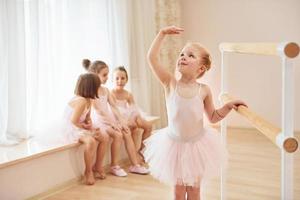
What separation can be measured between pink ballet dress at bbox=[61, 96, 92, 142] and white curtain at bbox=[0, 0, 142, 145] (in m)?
0.29

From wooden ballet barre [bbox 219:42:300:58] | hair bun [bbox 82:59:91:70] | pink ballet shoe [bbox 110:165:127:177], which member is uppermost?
wooden ballet barre [bbox 219:42:300:58]

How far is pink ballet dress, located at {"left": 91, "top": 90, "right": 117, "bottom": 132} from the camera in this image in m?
3.36

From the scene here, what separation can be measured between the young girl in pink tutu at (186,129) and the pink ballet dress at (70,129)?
50.9 inches

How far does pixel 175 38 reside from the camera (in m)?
5.08

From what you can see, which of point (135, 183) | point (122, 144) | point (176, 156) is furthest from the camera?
point (122, 144)

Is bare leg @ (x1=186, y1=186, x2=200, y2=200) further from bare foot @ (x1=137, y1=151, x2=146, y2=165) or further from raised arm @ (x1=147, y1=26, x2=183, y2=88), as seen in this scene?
bare foot @ (x1=137, y1=151, x2=146, y2=165)

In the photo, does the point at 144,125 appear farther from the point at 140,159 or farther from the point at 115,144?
the point at 115,144

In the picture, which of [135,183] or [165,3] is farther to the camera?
[165,3]

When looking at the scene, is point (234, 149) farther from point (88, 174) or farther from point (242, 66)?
point (88, 174)

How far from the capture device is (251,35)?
4953 mm

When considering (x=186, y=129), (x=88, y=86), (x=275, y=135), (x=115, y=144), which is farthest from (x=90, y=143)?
(x=275, y=135)

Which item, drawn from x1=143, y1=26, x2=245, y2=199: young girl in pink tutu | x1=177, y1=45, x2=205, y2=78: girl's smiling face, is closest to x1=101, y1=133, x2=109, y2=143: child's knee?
x1=143, y1=26, x2=245, y2=199: young girl in pink tutu

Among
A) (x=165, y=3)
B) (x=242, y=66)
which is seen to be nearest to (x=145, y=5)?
(x=165, y=3)

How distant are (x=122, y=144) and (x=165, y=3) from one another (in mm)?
2000
